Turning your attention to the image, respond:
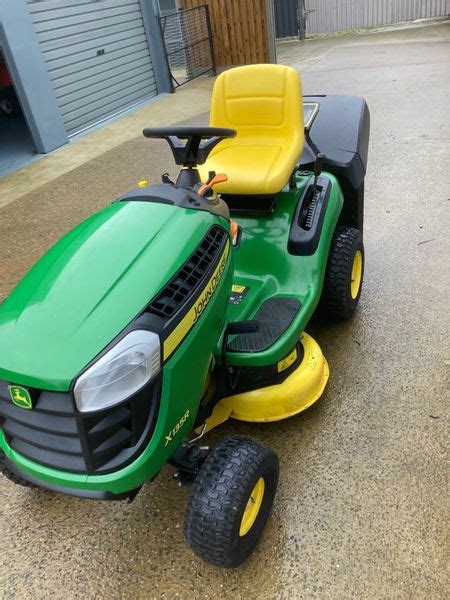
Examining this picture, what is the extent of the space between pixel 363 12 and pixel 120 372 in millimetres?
15481

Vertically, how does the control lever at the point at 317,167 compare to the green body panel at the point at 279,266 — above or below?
above

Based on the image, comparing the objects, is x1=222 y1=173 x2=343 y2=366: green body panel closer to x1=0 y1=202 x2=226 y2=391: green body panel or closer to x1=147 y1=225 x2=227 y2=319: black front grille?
x1=147 y1=225 x2=227 y2=319: black front grille

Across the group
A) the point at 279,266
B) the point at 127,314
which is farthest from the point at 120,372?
the point at 279,266

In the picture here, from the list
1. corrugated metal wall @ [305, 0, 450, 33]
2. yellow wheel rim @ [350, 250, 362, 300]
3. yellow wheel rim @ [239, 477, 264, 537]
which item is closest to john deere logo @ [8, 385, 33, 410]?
yellow wheel rim @ [239, 477, 264, 537]

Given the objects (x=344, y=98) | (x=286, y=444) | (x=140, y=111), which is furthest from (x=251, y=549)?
(x=140, y=111)

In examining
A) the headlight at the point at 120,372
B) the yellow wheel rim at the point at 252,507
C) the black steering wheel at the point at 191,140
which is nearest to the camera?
the headlight at the point at 120,372

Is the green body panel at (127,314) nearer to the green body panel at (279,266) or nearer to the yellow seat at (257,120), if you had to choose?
the green body panel at (279,266)

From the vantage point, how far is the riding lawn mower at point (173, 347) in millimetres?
1239

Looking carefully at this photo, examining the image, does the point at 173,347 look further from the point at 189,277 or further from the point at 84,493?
the point at 84,493

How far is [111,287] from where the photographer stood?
1.35 m

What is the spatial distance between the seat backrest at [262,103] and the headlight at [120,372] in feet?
4.59

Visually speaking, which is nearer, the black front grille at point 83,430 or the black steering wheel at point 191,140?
the black front grille at point 83,430

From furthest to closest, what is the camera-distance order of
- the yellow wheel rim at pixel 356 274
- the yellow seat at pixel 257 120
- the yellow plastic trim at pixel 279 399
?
the yellow wheel rim at pixel 356 274
the yellow seat at pixel 257 120
the yellow plastic trim at pixel 279 399

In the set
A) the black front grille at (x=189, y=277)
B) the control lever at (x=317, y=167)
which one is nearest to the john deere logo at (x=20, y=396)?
the black front grille at (x=189, y=277)
